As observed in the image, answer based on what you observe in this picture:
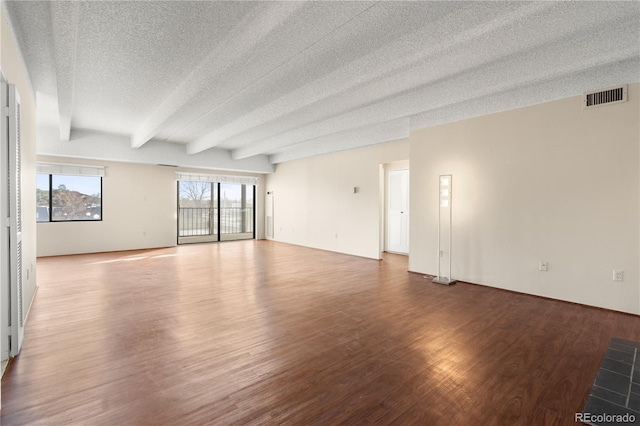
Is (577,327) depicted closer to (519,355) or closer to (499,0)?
(519,355)

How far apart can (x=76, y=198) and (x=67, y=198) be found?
0.54ft

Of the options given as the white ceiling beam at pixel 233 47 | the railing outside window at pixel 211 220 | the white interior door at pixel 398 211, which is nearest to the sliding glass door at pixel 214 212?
the railing outside window at pixel 211 220

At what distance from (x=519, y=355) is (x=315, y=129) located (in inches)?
192

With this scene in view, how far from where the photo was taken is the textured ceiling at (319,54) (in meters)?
2.40

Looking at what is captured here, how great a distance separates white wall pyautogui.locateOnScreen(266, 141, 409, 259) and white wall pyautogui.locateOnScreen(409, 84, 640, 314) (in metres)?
1.64

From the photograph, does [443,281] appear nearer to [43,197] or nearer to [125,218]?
[125,218]

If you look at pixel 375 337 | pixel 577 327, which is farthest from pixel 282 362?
pixel 577 327

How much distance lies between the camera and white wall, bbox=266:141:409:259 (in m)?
6.88

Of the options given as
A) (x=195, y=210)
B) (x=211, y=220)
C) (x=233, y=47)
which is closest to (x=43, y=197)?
(x=195, y=210)

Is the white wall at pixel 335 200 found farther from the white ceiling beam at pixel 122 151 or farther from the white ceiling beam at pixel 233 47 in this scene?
the white ceiling beam at pixel 233 47

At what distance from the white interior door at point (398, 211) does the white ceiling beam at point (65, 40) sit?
657 cm

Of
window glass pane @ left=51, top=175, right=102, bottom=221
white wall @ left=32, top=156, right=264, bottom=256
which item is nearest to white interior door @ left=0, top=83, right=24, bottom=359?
white wall @ left=32, top=156, right=264, bottom=256

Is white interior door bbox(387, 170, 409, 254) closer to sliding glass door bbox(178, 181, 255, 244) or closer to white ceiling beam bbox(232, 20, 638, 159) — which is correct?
white ceiling beam bbox(232, 20, 638, 159)

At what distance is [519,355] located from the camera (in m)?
2.48
